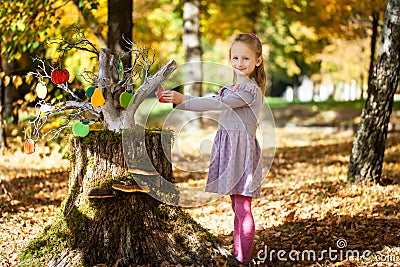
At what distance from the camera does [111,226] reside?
3.83m

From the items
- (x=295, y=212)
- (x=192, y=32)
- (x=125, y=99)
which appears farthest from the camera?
(x=192, y=32)

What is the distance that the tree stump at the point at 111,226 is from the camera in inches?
150

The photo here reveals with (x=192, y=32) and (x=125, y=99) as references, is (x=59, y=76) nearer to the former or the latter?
(x=125, y=99)

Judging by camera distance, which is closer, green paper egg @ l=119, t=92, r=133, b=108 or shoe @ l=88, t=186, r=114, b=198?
shoe @ l=88, t=186, r=114, b=198

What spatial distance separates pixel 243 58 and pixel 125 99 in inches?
36.4

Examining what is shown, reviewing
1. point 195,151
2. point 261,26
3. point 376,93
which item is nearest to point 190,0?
point 195,151

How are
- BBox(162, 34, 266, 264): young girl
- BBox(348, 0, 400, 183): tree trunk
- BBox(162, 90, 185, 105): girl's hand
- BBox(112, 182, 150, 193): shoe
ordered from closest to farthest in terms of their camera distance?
BBox(162, 90, 185, 105): girl's hand
BBox(112, 182, 150, 193): shoe
BBox(162, 34, 266, 264): young girl
BBox(348, 0, 400, 183): tree trunk

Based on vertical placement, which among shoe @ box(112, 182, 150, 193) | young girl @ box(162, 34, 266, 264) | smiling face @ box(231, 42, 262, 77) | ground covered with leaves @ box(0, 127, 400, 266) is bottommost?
ground covered with leaves @ box(0, 127, 400, 266)

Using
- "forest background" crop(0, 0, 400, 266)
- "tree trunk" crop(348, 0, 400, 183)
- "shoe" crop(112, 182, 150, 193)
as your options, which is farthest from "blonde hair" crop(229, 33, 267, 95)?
"tree trunk" crop(348, 0, 400, 183)

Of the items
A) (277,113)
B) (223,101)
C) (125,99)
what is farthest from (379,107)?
(277,113)

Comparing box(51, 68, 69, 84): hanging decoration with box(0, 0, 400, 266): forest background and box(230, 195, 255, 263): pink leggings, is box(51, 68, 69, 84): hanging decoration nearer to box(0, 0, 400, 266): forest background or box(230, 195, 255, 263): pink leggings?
box(0, 0, 400, 266): forest background

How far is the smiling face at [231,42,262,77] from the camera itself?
3.80 meters

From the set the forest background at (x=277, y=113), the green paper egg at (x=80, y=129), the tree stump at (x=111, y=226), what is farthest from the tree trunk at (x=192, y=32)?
the green paper egg at (x=80, y=129)

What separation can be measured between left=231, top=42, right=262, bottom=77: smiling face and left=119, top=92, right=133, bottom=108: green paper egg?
81cm
